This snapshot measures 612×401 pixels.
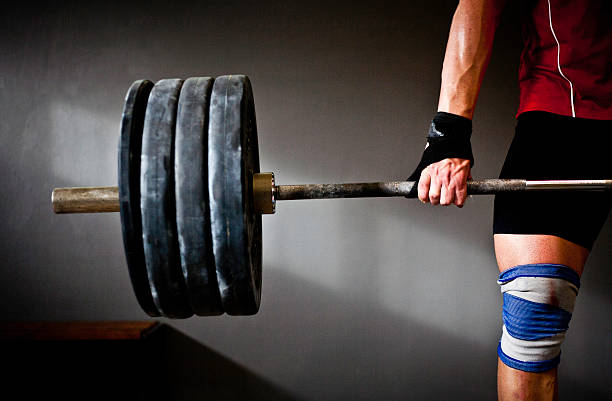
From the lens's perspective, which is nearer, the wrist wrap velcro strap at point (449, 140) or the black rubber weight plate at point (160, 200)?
the black rubber weight plate at point (160, 200)

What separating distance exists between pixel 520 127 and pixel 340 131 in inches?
36.8

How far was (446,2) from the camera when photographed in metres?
1.80

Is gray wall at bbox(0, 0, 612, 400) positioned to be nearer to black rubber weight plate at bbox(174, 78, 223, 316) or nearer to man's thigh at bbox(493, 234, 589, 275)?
man's thigh at bbox(493, 234, 589, 275)

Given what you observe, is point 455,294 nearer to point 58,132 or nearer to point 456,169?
point 456,169

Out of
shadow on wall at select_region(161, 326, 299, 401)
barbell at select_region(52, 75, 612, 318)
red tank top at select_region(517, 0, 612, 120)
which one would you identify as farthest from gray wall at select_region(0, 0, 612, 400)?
barbell at select_region(52, 75, 612, 318)

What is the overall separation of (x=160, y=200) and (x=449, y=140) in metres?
0.63

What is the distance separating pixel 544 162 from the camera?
92 centimetres

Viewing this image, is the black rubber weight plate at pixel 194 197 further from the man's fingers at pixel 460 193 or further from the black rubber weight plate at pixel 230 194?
the man's fingers at pixel 460 193

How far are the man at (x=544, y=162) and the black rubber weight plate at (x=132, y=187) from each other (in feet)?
1.96

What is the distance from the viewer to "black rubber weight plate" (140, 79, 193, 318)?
730 millimetres

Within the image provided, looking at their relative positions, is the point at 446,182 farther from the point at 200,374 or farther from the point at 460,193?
the point at 200,374

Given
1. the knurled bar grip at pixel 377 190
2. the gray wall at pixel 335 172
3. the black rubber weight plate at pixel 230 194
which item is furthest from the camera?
the gray wall at pixel 335 172

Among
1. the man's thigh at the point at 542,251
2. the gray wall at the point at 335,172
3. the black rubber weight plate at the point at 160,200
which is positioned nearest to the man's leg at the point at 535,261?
the man's thigh at the point at 542,251

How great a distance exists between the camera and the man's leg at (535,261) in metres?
0.87
